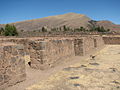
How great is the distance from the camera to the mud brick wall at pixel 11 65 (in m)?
4.95

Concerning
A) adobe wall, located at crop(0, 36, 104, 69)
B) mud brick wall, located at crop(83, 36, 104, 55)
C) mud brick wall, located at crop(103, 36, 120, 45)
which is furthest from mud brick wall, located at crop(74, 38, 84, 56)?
mud brick wall, located at crop(103, 36, 120, 45)

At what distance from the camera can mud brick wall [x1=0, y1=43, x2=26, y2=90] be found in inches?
195

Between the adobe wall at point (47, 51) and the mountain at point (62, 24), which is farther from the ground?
the mountain at point (62, 24)

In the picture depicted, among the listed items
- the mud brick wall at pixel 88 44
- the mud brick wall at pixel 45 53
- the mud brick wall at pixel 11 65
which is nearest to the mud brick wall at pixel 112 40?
the mud brick wall at pixel 88 44

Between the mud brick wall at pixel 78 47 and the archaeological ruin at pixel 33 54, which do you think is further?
the mud brick wall at pixel 78 47

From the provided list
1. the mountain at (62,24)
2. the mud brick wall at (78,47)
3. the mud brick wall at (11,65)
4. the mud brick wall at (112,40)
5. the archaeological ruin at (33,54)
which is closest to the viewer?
the mud brick wall at (11,65)

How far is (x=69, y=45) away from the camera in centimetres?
1065

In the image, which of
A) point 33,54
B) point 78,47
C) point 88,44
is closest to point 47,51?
point 33,54

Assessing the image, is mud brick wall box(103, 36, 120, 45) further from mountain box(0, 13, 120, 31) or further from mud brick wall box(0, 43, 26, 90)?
mountain box(0, 13, 120, 31)

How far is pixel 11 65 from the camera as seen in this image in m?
5.30

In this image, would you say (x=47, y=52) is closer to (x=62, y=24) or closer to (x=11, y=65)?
(x=11, y=65)

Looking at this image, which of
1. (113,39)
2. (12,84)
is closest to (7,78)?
(12,84)

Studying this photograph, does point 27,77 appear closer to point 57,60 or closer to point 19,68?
point 19,68

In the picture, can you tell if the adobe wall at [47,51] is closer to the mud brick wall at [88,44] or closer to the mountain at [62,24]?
the mud brick wall at [88,44]
